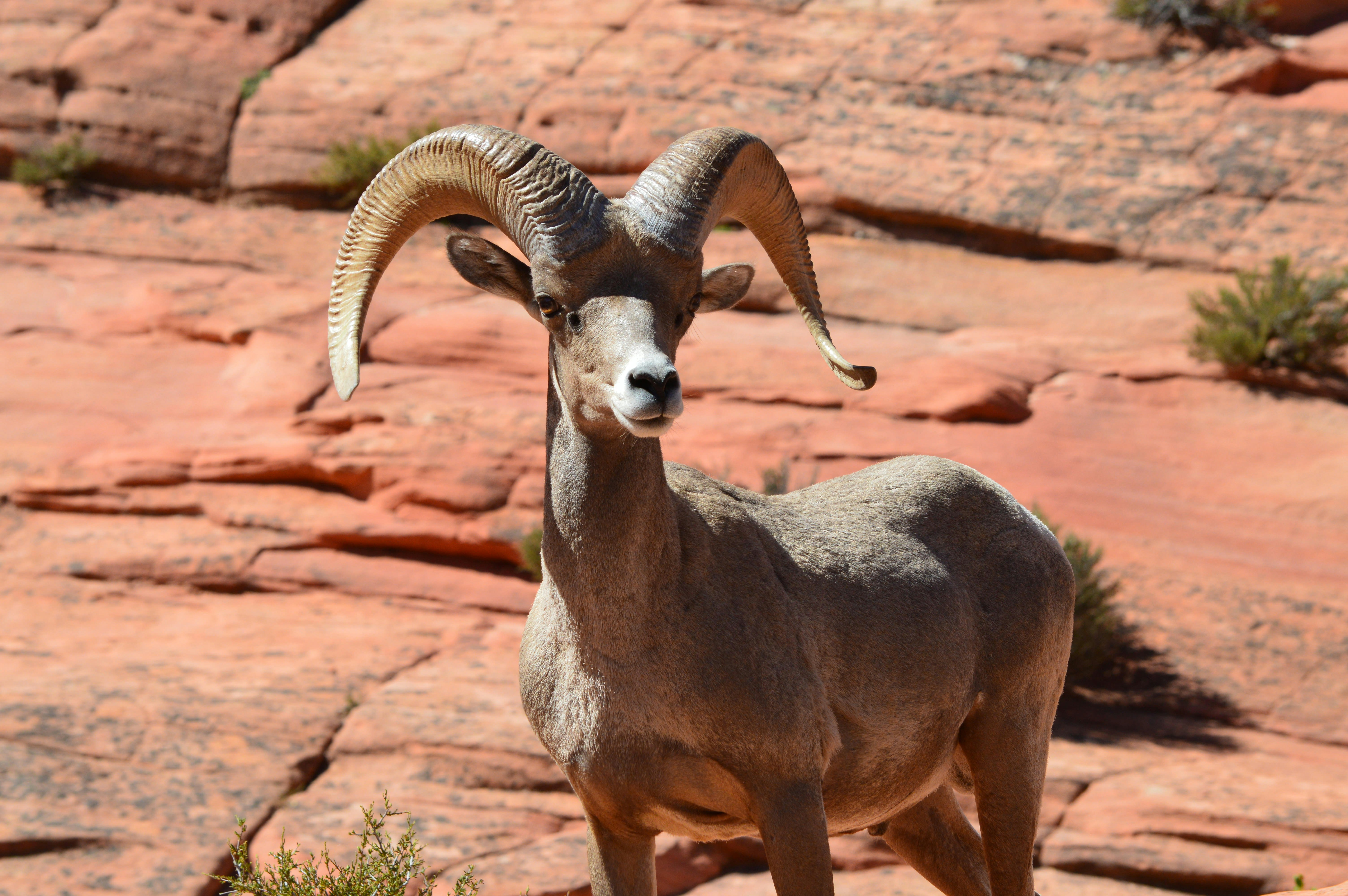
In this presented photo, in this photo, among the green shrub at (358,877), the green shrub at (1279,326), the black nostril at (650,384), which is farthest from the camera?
the green shrub at (1279,326)

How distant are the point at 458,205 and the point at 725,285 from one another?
836mm

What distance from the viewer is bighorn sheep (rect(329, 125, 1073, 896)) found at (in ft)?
10.7

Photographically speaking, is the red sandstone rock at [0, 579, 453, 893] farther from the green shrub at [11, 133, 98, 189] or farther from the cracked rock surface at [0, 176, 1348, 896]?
the green shrub at [11, 133, 98, 189]

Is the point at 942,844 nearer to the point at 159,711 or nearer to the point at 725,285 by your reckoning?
the point at 725,285

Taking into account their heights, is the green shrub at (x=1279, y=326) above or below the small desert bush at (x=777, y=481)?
above

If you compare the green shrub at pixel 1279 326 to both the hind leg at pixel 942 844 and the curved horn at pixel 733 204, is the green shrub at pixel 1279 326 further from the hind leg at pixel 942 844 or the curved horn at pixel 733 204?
the curved horn at pixel 733 204

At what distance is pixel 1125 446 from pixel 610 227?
7496mm

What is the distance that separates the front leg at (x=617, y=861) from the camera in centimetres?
367

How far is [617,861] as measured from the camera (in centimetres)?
368

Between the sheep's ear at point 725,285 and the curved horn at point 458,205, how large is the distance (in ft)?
1.83

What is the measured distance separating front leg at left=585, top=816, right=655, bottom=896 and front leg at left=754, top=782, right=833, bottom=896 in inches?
19.6

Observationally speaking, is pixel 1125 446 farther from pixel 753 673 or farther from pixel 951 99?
pixel 753 673

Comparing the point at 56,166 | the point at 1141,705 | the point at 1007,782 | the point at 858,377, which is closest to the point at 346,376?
the point at 858,377

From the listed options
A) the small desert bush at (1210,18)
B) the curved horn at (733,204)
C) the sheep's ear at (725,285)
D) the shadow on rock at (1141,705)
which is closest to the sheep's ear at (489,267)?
the curved horn at (733,204)
